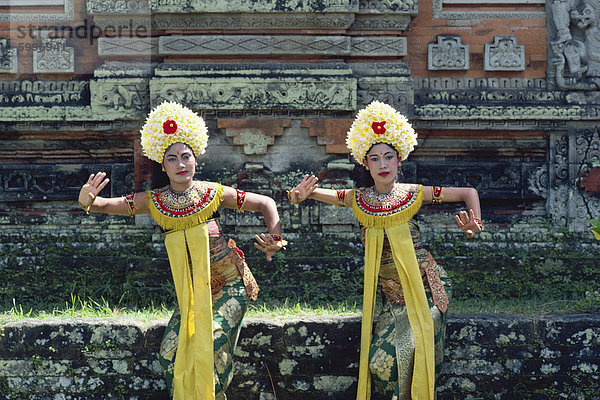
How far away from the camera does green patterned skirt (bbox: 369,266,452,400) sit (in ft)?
14.3

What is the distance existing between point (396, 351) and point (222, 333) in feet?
3.27

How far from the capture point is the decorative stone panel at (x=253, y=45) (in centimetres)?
677

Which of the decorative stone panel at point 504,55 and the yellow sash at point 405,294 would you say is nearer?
the yellow sash at point 405,294

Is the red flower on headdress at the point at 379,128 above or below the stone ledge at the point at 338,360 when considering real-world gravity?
above

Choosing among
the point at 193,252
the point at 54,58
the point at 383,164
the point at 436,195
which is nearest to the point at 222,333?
the point at 193,252

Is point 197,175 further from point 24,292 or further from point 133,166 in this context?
point 24,292

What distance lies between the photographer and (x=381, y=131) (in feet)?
15.2

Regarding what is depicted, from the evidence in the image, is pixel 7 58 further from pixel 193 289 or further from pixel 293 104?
pixel 193 289

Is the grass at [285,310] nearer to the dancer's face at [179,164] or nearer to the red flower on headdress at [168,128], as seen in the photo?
the dancer's face at [179,164]

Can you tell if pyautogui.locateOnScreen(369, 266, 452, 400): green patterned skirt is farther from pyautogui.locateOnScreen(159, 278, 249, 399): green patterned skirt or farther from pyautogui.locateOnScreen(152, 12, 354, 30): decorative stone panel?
pyautogui.locateOnScreen(152, 12, 354, 30): decorative stone panel

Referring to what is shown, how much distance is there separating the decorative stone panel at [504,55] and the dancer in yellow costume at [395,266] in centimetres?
265

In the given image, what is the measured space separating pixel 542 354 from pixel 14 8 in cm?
538

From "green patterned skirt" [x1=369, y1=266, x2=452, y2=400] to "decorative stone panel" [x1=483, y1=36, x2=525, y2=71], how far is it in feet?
10.4

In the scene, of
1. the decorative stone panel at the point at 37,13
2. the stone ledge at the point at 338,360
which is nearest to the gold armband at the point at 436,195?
the stone ledge at the point at 338,360
